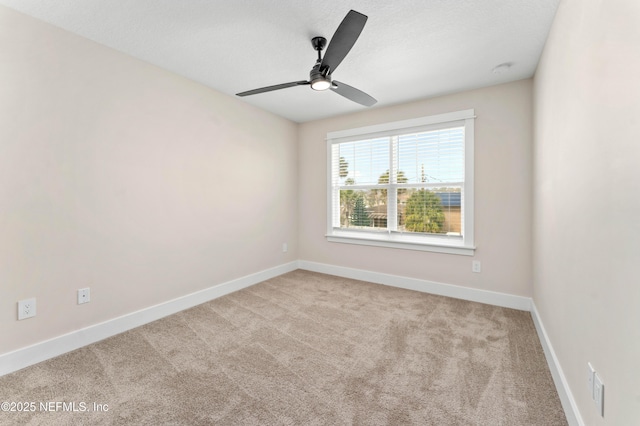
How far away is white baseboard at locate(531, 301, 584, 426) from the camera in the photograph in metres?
1.41

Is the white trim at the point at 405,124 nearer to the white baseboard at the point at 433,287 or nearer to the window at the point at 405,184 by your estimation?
the window at the point at 405,184

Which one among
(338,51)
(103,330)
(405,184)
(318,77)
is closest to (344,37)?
(338,51)

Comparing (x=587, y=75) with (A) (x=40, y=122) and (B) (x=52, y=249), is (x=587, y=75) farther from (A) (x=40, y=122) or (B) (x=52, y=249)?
(B) (x=52, y=249)

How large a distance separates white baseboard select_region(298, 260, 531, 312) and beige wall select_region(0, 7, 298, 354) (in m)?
1.48

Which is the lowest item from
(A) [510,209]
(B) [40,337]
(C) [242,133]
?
(B) [40,337]

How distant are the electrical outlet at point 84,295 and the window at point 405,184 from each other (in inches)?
117

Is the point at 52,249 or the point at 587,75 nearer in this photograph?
the point at 587,75

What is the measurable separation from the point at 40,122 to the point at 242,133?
1994mm

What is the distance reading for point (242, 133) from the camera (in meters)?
3.71

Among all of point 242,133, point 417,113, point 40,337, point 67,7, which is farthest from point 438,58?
point 40,337

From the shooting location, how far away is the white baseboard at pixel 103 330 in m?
1.97

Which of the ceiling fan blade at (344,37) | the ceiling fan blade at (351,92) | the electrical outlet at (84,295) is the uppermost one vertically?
the ceiling fan blade at (344,37)

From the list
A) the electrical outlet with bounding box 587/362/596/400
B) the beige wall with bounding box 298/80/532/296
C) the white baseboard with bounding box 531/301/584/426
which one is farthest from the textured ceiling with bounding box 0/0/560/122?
the white baseboard with bounding box 531/301/584/426

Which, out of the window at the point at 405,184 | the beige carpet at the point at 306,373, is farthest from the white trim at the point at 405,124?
the beige carpet at the point at 306,373
